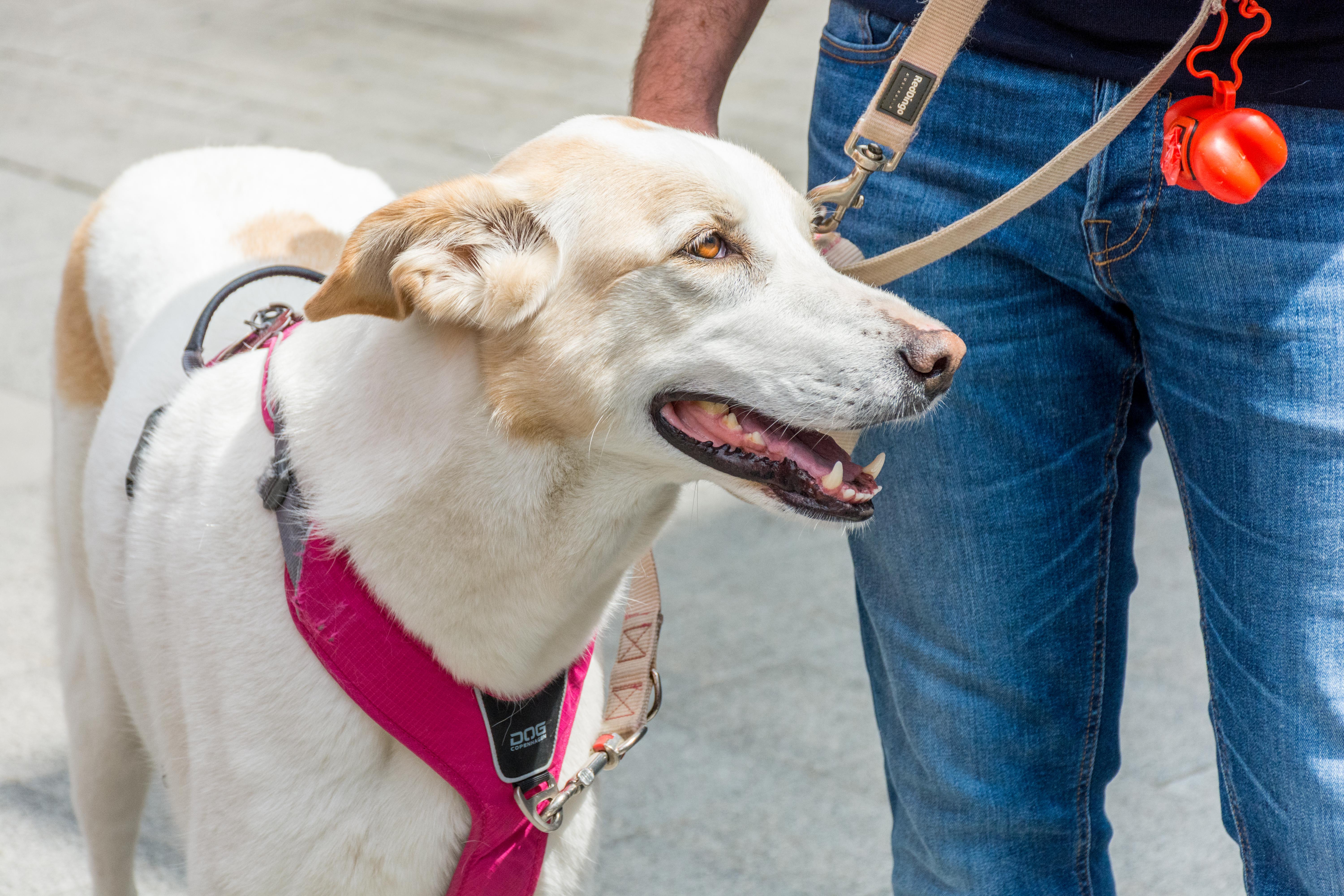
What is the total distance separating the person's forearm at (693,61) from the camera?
2023 mm

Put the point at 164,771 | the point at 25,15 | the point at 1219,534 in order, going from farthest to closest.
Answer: the point at 25,15 < the point at 164,771 < the point at 1219,534

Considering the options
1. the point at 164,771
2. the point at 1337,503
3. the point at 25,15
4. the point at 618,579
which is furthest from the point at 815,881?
the point at 25,15

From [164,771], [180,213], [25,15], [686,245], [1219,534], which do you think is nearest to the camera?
[1219,534]

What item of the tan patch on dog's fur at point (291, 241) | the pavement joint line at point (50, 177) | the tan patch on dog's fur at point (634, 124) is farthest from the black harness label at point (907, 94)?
the pavement joint line at point (50, 177)

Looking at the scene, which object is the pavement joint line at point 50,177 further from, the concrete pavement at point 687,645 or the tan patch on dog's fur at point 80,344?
the tan patch on dog's fur at point 80,344

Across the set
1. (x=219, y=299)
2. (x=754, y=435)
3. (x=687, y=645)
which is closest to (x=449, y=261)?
(x=754, y=435)

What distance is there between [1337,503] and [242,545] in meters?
1.46

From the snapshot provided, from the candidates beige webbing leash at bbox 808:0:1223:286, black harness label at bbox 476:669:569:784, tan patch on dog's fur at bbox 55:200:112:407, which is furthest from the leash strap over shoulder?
tan patch on dog's fur at bbox 55:200:112:407

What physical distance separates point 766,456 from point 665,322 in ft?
0.76

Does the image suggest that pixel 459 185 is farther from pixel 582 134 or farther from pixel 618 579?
pixel 618 579

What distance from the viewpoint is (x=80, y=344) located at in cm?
274

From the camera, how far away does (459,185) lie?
5.82 ft

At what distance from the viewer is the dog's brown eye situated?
1.78 m

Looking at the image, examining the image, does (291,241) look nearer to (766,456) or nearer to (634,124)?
(634,124)
